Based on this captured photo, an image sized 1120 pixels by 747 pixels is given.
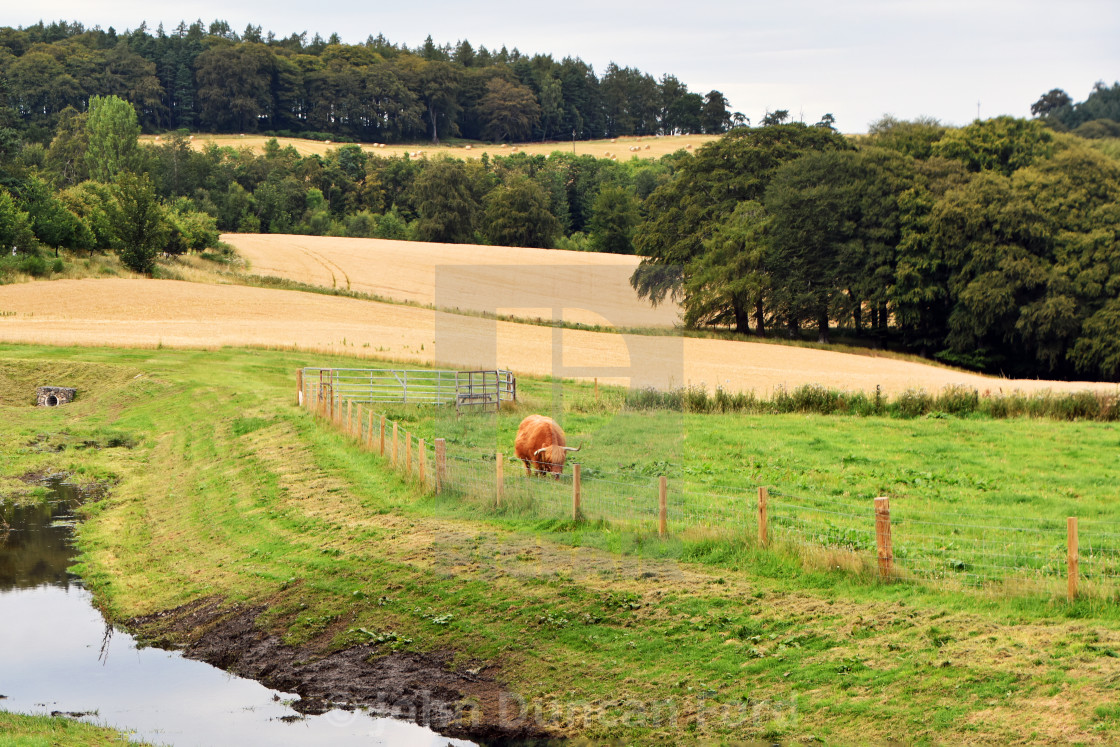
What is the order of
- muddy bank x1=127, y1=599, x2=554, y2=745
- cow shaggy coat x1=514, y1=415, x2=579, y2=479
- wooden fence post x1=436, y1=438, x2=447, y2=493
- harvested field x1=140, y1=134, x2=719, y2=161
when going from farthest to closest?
harvested field x1=140, y1=134, x2=719, y2=161 → cow shaggy coat x1=514, y1=415, x2=579, y2=479 → wooden fence post x1=436, y1=438, x2=447, y2=493 → muddy bank x1=127, y1=599, x2=554, y2=745

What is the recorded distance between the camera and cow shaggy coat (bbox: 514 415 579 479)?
22.0m

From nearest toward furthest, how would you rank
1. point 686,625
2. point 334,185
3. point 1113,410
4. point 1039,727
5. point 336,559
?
point 1039,727 → point 686,625 → point 336,559 → point 1113,410 → point 334,185

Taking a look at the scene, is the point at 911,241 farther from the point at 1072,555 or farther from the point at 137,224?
the point at 1072,555

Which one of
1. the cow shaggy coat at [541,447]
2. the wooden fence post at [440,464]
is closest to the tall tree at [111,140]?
the cow shaggy coat at [541,447]

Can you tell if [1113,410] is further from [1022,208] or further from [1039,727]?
[1022,208]

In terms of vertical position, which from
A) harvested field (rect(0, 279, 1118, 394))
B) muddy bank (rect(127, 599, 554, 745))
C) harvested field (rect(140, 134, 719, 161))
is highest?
harvested field (rect(140, 134, 719, 161))

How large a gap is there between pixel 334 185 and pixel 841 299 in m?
73.7

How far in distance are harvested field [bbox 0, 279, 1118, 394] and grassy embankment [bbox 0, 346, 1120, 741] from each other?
16.2 meters

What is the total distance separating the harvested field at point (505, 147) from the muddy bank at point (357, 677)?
410 ft

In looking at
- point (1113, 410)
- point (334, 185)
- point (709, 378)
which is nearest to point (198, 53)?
point (334, 185)

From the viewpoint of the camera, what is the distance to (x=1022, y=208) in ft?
192

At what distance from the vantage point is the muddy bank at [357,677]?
12.7m

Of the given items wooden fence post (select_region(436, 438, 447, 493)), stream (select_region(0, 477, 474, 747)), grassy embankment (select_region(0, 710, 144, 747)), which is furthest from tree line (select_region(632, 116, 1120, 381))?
grassy embankment (select_region(0, 710, 144, 747))

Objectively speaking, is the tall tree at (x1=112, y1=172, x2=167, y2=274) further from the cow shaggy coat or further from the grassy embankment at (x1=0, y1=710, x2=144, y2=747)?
the grassy embankment at (x1=0, y1=710, x2=144, y2=747)
